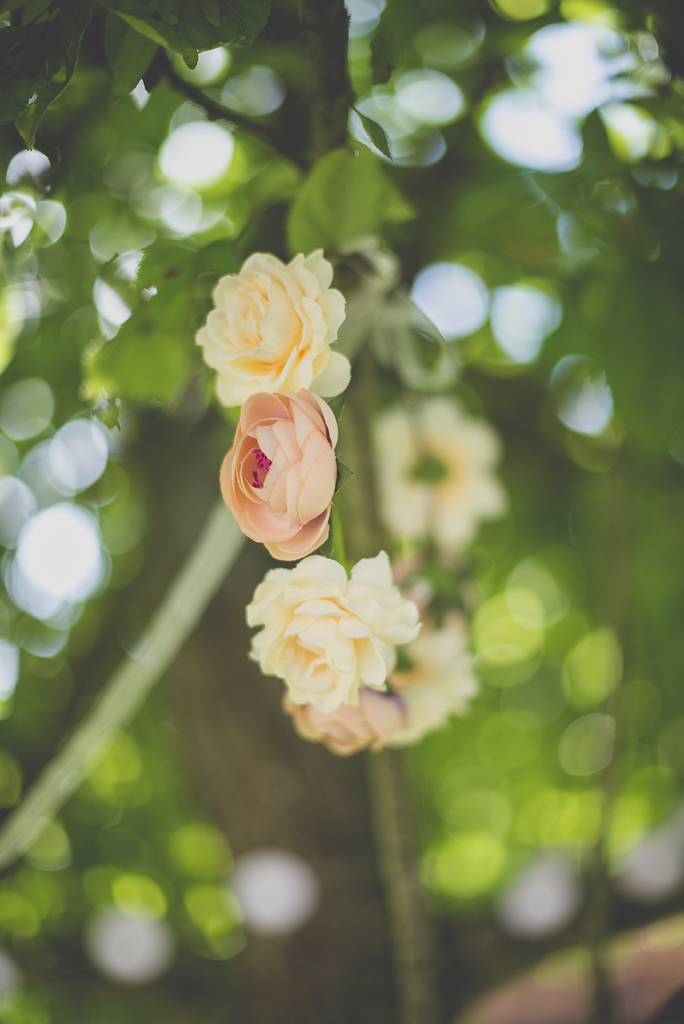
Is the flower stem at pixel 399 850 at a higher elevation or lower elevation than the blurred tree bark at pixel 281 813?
higher

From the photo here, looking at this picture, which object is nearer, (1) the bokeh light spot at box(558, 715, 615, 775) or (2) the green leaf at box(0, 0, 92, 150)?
(2) the green leaf at box(0, 0, 92, 150)

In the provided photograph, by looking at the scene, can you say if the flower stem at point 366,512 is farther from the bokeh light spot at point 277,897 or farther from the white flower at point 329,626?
the bokeh light spot at point 277,897

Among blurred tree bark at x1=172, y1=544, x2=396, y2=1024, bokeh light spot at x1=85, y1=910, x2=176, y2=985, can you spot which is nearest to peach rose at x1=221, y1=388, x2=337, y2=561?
blurred tree bark at x1=172, y1=544, x2=396, y2=1024

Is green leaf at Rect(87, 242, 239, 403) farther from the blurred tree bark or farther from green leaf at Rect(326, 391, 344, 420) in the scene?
the blurred tree bark

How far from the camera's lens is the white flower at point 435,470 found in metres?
0.73

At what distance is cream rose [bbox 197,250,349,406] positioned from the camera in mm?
295

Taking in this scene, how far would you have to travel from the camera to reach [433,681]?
0.46 metres

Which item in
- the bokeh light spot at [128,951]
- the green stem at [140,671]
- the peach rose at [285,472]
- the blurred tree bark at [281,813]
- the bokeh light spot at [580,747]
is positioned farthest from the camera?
the bokeh light spot at [580,747]

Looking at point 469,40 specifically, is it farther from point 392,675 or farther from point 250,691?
point 250,691

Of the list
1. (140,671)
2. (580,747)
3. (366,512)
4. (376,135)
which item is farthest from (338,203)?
(580,747)

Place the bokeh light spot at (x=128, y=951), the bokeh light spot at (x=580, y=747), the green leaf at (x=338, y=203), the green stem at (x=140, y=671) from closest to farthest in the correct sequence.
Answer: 1. the green leaf at (x=338, y=203)
2. the green stem at (x=140, y=671)
3. the bokeh light spot at (x=128, y=951)
4. the bokeh light spot at (x=580, y=747)

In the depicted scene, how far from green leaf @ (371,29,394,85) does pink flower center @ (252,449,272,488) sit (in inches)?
8.7

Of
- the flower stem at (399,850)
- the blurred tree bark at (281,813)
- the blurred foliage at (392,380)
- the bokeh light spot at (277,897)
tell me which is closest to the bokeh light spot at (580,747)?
the blurred foliage at (392,380)

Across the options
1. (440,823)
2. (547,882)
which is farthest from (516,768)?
(547,882)
